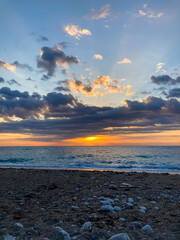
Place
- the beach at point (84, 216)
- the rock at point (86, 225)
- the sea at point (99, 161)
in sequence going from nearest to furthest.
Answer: the beach at point (84, 216) < the rock at point (86, 225) < the sea at point (99, 161)

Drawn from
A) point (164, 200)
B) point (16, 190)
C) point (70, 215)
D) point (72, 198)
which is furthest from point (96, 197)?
point (16, 190)

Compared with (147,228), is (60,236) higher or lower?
higher

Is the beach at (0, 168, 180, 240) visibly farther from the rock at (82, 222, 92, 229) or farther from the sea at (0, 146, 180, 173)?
the sea at (0, 146, 180, 173)

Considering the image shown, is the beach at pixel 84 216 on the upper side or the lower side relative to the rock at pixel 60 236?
lower

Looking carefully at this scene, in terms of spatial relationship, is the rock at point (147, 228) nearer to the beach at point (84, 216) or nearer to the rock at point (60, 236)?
the beach at point (84, 216)

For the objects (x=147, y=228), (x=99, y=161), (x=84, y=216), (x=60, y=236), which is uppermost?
(x=60, y=236)

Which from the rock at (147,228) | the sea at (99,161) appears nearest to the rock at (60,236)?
the rock at (147,228)

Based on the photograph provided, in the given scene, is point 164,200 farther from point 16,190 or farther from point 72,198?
point 16,190

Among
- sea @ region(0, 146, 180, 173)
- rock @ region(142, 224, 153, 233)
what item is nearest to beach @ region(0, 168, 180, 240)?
rock @ region(142, 224, 153, 233)

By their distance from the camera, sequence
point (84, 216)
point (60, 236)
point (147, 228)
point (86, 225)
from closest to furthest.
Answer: point (60, 236)
point (147, 228)
point (86, 225)
point (84, 216)

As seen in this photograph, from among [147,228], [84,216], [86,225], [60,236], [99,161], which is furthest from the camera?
[99,161]

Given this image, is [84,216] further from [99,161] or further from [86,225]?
[99,161]

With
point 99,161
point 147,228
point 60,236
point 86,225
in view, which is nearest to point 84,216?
point 86,225

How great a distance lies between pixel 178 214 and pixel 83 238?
3.15 metres
